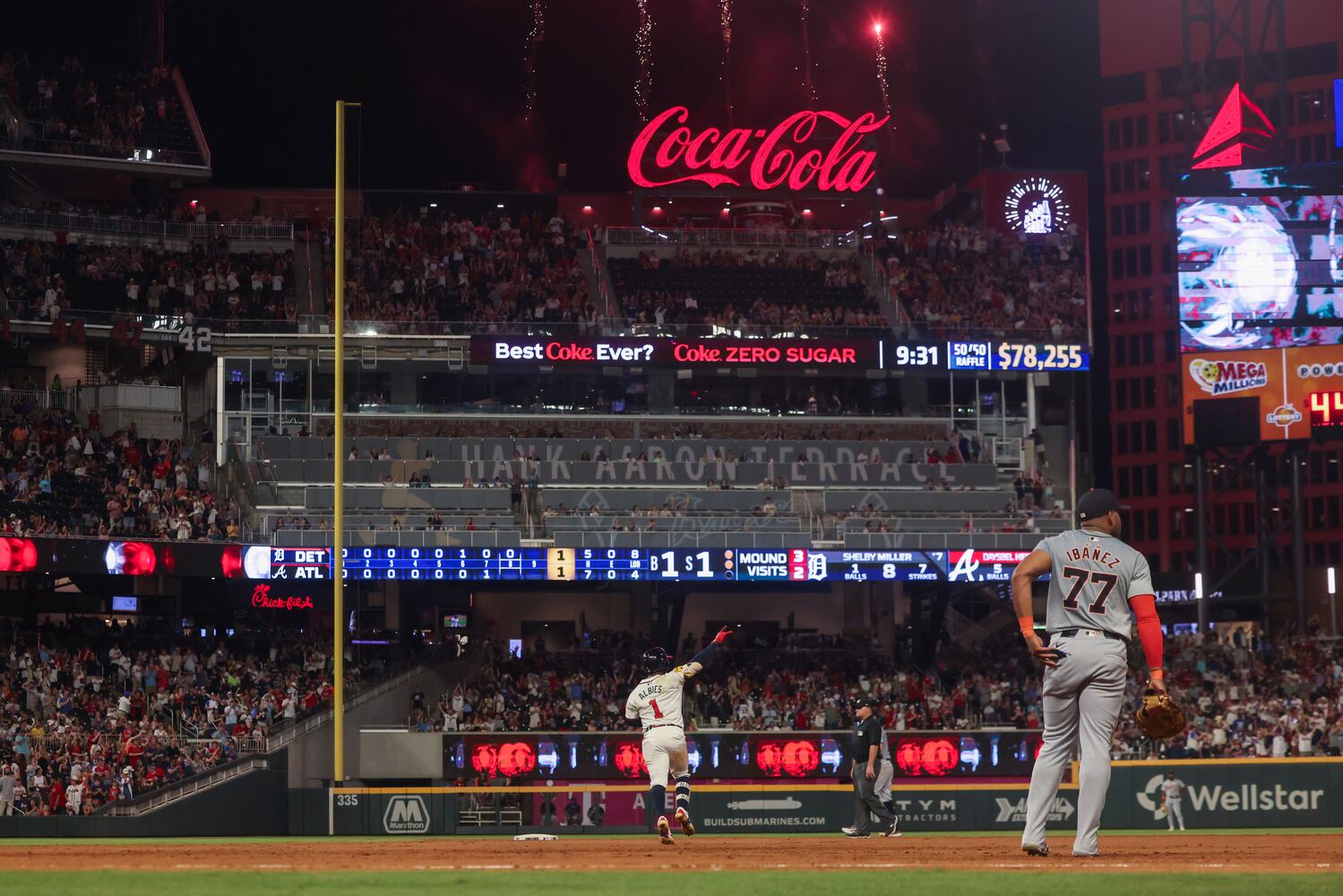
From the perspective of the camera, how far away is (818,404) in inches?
1983

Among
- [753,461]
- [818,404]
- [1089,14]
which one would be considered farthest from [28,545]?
[1089,14]

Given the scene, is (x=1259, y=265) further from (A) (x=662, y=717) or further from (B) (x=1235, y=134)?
(A) (x=662, y=717)

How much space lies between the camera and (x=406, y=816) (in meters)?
30.4

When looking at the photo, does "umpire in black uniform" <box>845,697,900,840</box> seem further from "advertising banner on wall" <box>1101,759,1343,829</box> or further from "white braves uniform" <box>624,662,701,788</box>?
"advertising banner on wall" <box>1101,759,1343,829</box>

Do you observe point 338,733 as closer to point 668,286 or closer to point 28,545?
point 28,545

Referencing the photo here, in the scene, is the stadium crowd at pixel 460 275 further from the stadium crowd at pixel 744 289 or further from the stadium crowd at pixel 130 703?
the stadium crowd at pixel 130 703

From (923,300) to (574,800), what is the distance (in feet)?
82.6

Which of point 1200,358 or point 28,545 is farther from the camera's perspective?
point 1200,358

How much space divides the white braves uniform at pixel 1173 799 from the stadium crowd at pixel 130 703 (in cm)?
1902

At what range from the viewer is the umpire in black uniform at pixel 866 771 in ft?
73.6

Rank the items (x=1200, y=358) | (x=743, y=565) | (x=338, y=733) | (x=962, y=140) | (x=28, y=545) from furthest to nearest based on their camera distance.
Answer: (x=962, y=140) < (x=1200, y=358) < (x=743, y=565) < (x=28, y=545) < (x=338, y=733)

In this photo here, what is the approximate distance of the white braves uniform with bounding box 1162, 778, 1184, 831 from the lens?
100 feet

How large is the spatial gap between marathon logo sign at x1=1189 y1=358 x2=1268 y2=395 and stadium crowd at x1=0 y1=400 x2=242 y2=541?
2541cm

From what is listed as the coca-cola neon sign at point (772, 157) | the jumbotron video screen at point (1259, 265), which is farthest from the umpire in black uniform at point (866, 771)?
the coca-cola neon sign at point (772, 157)
